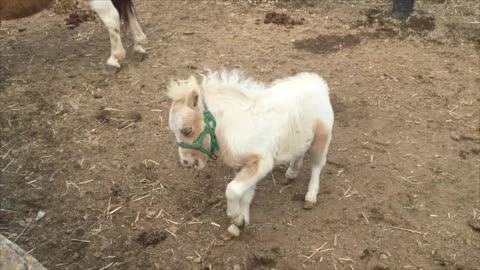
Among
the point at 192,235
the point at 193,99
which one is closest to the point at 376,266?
the point at 192,235

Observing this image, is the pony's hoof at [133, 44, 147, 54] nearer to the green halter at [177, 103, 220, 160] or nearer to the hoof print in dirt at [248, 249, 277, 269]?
the green halter at [177, 103, 220, 160]

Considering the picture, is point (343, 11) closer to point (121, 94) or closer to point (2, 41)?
point (121, 94)

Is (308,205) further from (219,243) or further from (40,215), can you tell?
(40,215)

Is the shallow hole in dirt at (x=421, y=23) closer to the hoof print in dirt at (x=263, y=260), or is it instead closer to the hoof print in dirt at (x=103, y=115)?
the hoof print in dirt at (x=103, y=115)

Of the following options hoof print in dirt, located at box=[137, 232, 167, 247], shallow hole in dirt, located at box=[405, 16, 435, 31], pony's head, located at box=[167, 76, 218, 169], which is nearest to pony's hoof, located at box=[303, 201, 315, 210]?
pony's head, located at box=[167, 76, 218, 169]

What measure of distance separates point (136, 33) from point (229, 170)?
9.15 feet

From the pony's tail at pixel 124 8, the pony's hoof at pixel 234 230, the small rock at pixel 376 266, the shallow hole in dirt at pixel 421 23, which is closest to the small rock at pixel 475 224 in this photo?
the small rock at pixel 376 266

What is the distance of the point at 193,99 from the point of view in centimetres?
317

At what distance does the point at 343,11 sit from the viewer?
7.30 metres

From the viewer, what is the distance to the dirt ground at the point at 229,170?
363 cm

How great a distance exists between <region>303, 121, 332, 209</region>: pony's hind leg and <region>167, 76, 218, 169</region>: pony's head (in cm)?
82

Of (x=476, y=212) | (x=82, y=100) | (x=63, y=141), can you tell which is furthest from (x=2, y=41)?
(x=476, y=212)

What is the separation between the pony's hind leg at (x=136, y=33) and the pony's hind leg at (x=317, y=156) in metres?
3.31

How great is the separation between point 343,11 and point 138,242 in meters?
5.01
